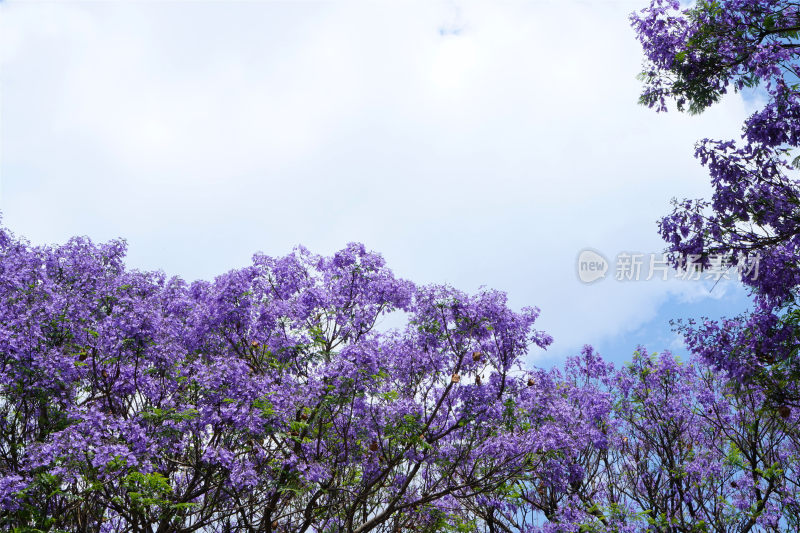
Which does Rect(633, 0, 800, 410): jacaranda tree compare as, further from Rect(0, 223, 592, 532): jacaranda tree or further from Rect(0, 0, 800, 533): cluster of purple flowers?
Rect(0, 223, 592, 532): jacaranda tree

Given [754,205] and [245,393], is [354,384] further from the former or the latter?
[754,205]

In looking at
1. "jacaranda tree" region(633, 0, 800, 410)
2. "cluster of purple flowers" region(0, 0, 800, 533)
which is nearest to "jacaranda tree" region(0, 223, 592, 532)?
"cluster of purple flowers" region(0, 0, 800, 533)

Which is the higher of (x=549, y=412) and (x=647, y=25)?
(x=647, y=25)

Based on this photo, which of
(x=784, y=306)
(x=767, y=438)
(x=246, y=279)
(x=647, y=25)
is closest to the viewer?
(x=784, y=306)

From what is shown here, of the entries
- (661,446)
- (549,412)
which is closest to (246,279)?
(549,412)

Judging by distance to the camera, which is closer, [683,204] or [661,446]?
[683,204]

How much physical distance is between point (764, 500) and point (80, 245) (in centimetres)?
1649

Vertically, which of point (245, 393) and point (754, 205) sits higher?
point (754, 205)

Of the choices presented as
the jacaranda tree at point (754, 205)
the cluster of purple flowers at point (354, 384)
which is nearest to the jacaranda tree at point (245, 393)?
the cluster of purple flowers at point (354, 384)

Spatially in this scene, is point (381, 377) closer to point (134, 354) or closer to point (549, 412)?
point (134, 354)

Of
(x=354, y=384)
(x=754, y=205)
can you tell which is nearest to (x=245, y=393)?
(x=354, y=384)

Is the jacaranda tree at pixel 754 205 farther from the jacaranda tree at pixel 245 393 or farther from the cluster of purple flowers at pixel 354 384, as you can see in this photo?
the jacaranda tree at pixel 245 393

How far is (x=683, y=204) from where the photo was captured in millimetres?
9805

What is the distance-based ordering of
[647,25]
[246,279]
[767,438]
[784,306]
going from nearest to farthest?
[784,306] → [647,25] → [246,279] → [767,438]
